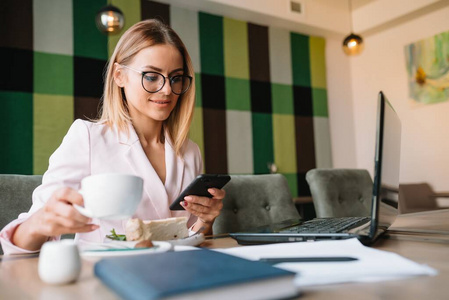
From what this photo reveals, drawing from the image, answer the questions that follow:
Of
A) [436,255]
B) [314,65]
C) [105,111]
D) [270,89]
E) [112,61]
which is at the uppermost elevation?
[314,65]

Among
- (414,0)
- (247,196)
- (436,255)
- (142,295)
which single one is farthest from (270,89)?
(142,295)

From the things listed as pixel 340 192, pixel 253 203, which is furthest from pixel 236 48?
pixel 253 203

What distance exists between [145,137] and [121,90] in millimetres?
201

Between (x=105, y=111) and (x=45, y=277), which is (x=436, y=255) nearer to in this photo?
(x=45, y=277)

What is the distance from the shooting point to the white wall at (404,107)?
422 centimetres

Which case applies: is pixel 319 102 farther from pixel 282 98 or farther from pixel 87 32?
pixel 87 32

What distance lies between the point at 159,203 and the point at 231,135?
2.94 meters

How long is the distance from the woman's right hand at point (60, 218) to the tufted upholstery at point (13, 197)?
0.52 meters

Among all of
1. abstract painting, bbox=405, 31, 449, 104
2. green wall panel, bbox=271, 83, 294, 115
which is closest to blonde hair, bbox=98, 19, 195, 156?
green wall panel, bbox=271, 83, 294, 115

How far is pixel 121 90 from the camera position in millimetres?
Result: 1468

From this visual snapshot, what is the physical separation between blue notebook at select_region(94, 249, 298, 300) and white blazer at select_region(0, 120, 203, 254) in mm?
711

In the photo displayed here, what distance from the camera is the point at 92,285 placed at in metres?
0.51

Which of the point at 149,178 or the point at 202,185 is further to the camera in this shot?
the point at 149,178

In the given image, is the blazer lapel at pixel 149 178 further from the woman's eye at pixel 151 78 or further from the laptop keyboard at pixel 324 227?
the laptop keyboard at pixel 324 227
